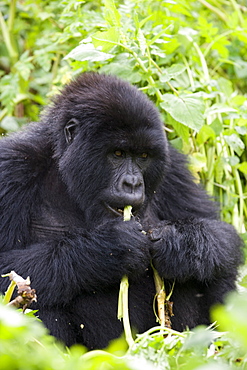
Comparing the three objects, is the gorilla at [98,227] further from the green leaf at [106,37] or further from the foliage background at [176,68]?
the foliage background at [176,68]

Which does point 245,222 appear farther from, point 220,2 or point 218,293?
point 220,2

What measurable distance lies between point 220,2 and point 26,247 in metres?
3.80

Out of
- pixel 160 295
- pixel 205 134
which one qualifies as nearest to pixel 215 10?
pixel 205 134

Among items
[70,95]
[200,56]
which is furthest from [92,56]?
[200,56]

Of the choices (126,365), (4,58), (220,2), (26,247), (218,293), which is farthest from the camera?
(4,58)

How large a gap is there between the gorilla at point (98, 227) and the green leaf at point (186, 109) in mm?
408

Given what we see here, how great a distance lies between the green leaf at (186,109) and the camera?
3.94 meters

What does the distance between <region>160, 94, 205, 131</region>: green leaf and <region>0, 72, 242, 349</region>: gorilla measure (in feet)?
1.34

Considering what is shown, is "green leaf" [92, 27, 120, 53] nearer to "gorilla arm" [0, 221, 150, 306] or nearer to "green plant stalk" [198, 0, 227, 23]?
"gorilla arm" [0, 221, 150, 306]

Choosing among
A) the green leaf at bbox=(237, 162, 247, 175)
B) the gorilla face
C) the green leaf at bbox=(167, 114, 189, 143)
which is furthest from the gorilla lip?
the green leaf at bbox=(237, 162, 247, 175)

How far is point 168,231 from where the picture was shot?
11.5 ft

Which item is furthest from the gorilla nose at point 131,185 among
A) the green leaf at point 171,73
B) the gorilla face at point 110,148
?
the green leaf at point 171,73

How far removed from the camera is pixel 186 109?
399cm

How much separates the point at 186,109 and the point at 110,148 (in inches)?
33.0
